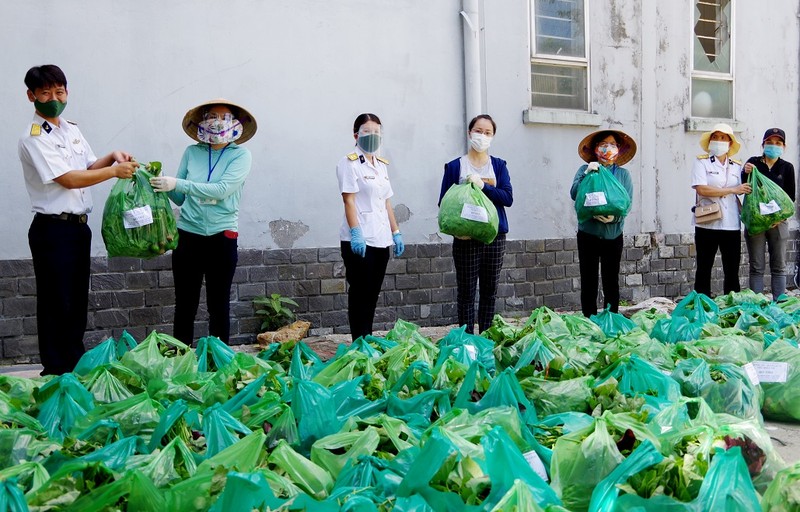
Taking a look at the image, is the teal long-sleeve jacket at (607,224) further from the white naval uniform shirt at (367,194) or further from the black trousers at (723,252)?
the white naval uniform shirt at (367,194)

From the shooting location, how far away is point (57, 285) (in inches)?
168

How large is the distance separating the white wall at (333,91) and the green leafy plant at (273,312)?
48cm

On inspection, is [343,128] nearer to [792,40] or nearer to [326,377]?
[326,377]

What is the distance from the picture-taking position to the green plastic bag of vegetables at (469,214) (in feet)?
17.5

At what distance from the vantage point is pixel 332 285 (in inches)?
277

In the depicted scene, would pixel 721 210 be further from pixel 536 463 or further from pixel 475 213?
pixel 536 463

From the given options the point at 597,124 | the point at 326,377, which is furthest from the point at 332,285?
the point at 326,377

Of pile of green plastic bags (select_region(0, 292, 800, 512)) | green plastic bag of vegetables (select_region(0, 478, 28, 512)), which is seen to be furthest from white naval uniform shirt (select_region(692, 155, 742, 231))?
green plastic bag of vegetables (select_region(0, 478, 28, 512))

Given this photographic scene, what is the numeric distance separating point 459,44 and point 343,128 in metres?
1.46

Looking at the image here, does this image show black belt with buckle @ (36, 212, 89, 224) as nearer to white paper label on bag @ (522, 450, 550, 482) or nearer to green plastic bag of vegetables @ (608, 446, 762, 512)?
white paper label on bag @ (522, 450, 550, 482)

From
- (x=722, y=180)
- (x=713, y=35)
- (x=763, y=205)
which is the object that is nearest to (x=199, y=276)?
(x=722, y=180)

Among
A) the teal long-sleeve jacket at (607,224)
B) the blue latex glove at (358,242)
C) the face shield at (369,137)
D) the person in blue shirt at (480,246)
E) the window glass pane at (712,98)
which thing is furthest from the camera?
the window glass pane at (712,98)

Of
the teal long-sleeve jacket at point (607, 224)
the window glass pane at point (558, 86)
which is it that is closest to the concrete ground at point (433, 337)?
the teal long-sleeve jacket at point (607, 224)

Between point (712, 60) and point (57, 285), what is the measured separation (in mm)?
8029
